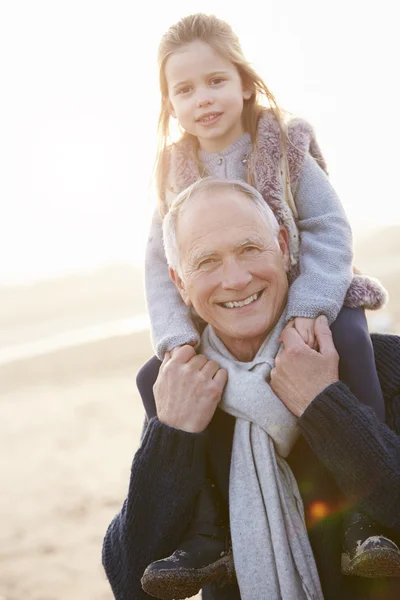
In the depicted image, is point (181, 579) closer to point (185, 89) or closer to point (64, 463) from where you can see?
point (185, 89)

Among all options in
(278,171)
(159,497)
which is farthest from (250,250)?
(159,497)

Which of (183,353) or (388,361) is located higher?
(183,353)

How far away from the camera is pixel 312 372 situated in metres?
2.42

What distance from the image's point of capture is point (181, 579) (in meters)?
2.31

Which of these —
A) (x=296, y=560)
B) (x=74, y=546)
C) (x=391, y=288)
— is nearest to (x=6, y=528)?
(x=74, y=546)

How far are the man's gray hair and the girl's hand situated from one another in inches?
12.8

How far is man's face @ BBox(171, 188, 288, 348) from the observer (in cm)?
251

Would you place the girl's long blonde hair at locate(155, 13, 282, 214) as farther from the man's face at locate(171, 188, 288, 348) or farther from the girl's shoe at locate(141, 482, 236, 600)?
the girl's shoe at locate(141, 482, 236, 600)

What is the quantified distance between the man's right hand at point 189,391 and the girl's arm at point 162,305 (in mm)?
116

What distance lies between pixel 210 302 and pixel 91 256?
2614 cm

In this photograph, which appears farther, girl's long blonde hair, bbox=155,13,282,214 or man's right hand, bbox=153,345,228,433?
girl's long blonde hair, bbox=155,13,282,214

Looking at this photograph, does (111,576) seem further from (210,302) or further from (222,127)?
(222,127)

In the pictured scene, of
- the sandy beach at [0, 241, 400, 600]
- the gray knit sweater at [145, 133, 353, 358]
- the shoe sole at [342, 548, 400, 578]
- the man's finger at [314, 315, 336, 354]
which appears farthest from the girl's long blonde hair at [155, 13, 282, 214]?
the sandy beach at [0, 241, 400, 600]

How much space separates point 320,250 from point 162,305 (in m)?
0.73
